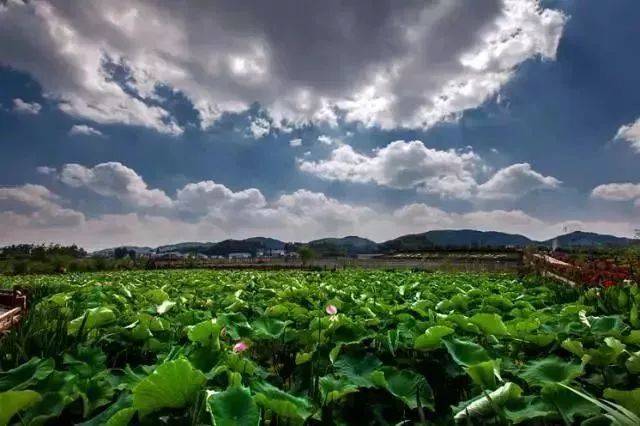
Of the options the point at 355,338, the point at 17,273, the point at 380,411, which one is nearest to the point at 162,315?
the point at 355,338

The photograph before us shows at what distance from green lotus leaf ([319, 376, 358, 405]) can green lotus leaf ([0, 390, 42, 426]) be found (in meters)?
1.04

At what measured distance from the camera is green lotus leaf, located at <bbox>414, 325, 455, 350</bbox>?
2119 millimetres

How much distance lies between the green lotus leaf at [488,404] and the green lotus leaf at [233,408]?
0.76 metres

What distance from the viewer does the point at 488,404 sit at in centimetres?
156

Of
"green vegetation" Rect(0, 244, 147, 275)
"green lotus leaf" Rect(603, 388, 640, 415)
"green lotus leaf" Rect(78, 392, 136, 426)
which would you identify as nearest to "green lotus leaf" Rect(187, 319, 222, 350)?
"green lotus leaf" Rect(78, 392, 136, 426)

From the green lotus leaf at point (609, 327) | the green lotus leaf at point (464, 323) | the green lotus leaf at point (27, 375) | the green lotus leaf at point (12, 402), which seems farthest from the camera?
the green lotus leaf at point (464, 323)

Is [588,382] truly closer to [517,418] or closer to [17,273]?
[517,418]

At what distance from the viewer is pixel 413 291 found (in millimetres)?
5879

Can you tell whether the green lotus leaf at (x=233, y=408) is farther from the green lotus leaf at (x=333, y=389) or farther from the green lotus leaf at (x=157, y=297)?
the green lotus leaf at (x=157, y=297)

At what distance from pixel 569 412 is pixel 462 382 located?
0.74 m

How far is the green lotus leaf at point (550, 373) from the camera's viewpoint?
1.80 metres

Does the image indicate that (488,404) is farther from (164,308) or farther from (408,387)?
(164,308)

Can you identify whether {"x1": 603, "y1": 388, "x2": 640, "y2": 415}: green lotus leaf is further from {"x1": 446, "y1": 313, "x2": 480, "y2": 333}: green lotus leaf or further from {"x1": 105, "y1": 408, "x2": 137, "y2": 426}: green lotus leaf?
{"x1": 105, "y1": 408, "x2": 137, "y2": 426}: green lotus leaf

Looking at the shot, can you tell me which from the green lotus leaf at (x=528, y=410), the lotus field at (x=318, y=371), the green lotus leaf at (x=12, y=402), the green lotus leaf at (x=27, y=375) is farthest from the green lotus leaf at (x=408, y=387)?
the green lotus leaf at (x=27, y=375)
